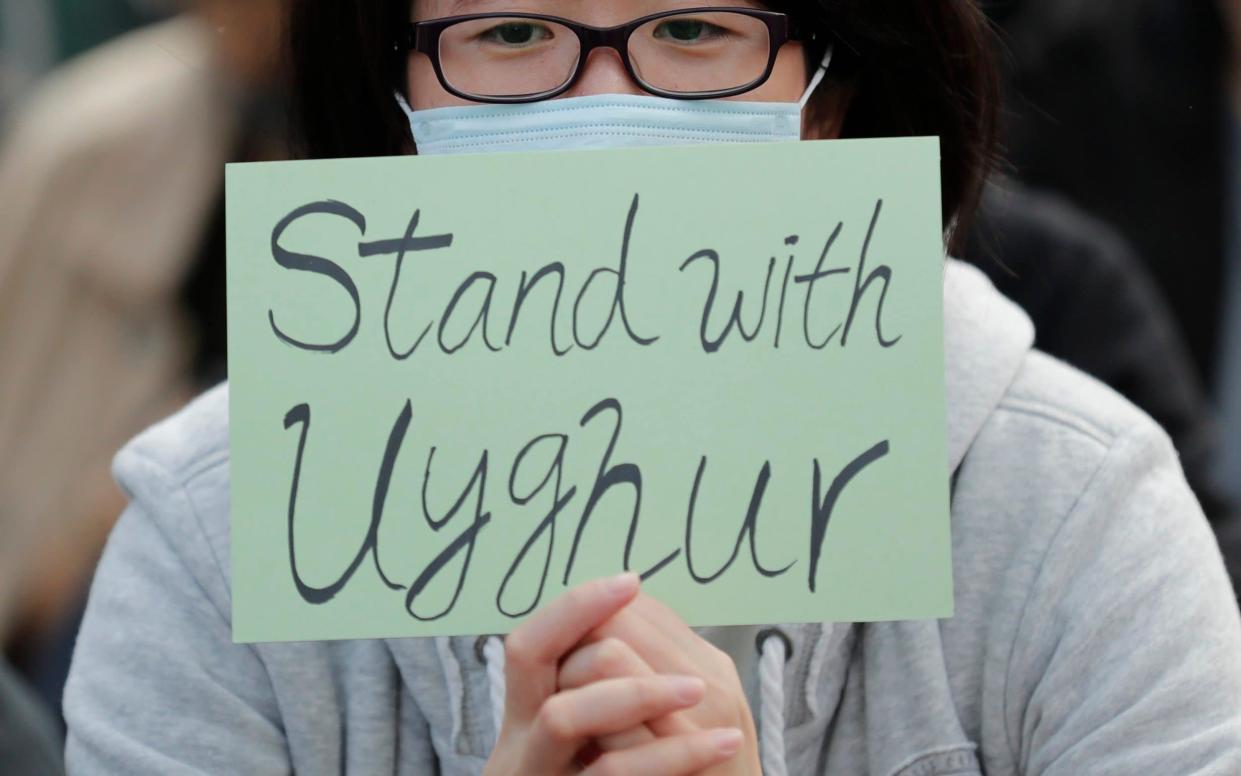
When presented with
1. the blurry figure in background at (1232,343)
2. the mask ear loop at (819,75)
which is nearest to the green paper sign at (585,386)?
the mask ear loop at (819,75)

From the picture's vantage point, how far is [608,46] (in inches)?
59.8

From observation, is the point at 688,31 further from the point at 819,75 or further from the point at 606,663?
the point at 606,663

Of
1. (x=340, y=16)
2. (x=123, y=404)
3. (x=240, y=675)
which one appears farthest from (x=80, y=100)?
(x=240, y=675)

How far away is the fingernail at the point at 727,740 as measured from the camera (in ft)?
4.12

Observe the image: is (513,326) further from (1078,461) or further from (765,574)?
(1078,461)

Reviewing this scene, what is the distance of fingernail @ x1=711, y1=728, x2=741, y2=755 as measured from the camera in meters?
1.26

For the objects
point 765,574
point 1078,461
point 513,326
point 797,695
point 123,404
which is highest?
point 513,326

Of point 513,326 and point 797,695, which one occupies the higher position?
point 513,326

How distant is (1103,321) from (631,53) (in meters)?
1.39

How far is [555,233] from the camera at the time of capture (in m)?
1.33

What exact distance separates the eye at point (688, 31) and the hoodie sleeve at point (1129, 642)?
565 mm

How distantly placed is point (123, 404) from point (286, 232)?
241cm

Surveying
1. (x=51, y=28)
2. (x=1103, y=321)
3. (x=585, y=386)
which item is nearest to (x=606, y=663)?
(x=585, y=386)

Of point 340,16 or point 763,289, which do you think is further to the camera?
point 340,16
